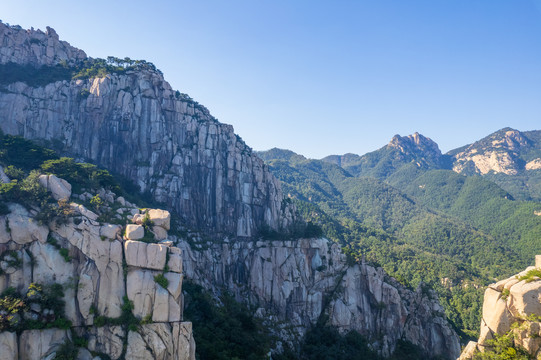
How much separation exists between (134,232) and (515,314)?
3928 centimetres

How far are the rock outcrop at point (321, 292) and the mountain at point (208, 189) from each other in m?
0.21

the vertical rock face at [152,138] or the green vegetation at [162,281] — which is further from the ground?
the vertical rock face at [152,138]

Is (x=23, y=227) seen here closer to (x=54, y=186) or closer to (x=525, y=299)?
(x=54, y=186)

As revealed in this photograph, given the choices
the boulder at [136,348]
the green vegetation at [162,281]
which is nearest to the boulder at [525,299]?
the green vegetation at [162,281]

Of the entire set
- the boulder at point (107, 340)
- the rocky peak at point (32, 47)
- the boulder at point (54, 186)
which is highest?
the rocky peak at point (32, 47)

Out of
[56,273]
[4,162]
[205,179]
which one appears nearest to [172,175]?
[205,179]

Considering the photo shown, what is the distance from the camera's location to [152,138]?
7344 cm

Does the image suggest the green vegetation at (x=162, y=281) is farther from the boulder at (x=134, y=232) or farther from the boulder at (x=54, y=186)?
the boulder at (x=54, y=186)

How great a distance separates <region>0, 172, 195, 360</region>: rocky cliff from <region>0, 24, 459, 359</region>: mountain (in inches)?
929

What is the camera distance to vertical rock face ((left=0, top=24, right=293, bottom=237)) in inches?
2761

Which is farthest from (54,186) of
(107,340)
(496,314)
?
(496,314)

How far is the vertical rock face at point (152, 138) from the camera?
2761 inches

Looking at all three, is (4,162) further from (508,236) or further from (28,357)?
(508,236)

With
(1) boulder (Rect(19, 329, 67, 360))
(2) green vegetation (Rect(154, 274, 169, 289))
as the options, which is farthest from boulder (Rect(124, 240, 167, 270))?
(1) boulder (Rect(19, 329, 67, 360))
